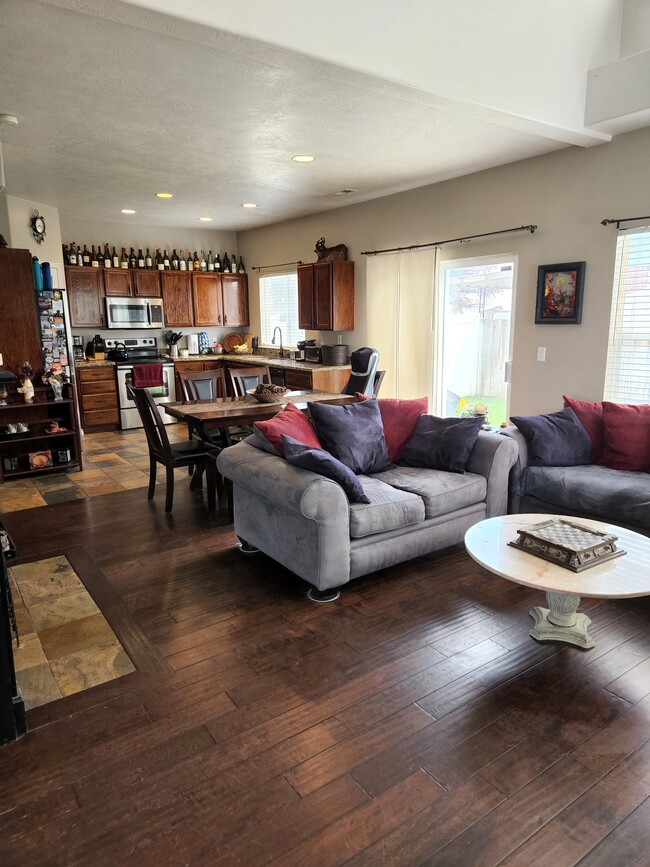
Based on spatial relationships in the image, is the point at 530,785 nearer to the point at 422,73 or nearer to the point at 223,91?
the point at 422,73

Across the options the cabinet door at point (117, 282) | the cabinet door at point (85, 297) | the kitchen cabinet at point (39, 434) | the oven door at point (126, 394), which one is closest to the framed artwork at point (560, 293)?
the kitchen cabinet at point (39, 434)

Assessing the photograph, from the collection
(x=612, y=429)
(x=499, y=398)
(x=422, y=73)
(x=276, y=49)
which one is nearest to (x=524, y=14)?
(x=422, y=73)

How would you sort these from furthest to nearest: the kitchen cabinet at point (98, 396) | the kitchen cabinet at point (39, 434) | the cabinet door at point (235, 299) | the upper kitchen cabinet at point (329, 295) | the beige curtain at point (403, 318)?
1. the cabinet door at point (235, 299)
2. the kitchen cabinet at point (98, 396)
3. the upper kitchen cabinet at point (329, 295)
4. the beige curtain at point (403, 318)
5. the kitchen cabinet at point (39, 434)

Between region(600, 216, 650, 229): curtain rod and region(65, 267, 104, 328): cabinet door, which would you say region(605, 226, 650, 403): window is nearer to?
region(600, 216, 650, 229): curtain rod

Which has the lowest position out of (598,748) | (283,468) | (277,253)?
(598,748)

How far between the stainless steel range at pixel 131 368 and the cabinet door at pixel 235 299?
4.21ft

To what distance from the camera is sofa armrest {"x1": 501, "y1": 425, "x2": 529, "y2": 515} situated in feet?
12.9

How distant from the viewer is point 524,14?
3355mm

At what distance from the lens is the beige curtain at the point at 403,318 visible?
5.99 meters

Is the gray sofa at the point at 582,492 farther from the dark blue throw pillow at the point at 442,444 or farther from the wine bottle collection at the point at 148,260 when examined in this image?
the wine bottle collection at the point at 148,260

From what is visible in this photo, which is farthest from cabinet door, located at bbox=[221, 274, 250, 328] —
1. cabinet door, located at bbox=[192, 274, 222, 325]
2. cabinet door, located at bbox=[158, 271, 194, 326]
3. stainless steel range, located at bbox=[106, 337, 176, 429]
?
stainless steel range, located at bbox=[106, 337, 176, 429]

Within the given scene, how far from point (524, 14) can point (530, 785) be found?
3.96 m

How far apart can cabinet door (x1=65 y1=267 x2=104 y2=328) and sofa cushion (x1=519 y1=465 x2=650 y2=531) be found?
636 cm

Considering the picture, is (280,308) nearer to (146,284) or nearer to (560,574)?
(146,284)
